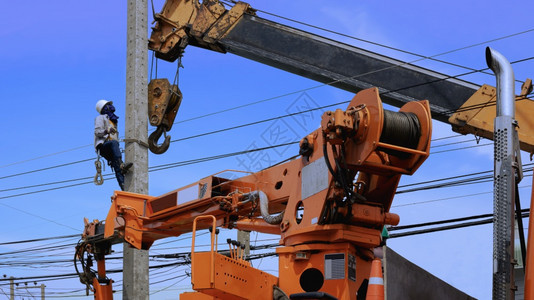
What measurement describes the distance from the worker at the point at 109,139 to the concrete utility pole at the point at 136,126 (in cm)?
Answer: 22

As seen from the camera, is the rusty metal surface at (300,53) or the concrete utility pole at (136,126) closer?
the rusty metal surface at (300,53)

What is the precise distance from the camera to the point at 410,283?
8.37 m

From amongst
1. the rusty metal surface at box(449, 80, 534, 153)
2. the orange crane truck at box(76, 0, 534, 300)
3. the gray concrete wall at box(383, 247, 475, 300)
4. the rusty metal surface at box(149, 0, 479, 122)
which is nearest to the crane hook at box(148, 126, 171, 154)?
the orange crane truck at box(76, 0, 534, 300)

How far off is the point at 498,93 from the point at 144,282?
737 cm

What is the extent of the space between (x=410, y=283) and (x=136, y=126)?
6732 mm

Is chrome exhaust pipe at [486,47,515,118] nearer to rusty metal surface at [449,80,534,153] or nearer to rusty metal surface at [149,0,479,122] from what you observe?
rusty metal surface at [449,80,534,153]

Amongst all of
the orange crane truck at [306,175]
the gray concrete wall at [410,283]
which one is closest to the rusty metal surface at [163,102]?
the orange crane truck at [306,175]

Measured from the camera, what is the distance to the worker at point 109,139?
1357 cm

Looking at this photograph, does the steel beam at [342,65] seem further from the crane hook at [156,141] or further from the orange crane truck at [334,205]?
the orange crane truck at [334,205]

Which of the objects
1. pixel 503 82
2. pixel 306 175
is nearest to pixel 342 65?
pixel 306 175

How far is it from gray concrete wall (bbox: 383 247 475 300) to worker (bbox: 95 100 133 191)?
20.7 ft

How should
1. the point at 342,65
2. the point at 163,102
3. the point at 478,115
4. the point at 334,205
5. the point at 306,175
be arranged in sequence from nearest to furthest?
the point at 334,205 → the point at 306,175 → the point at 478,115 → the point at 342,65 → the point at 163,102

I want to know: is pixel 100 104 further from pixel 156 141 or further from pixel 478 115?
pixel 478 115

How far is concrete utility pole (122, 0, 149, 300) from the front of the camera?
1273 cm
